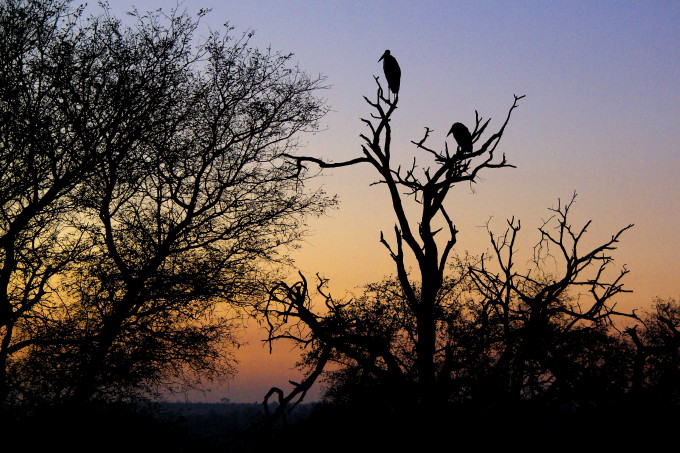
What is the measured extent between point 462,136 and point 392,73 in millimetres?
1922

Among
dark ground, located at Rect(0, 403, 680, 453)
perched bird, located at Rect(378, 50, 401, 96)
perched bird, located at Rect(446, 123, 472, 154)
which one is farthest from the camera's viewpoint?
perched bird, located at Rect(378, 50, 401, 96)

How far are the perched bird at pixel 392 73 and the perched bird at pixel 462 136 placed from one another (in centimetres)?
144

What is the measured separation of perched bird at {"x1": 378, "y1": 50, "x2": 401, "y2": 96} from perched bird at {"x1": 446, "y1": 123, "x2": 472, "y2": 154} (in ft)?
4.72

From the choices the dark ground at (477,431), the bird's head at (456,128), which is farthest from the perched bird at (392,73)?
the dark ground at (477,431)

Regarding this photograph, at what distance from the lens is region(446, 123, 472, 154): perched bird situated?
13.0m

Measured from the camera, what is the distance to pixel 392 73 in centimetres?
1351

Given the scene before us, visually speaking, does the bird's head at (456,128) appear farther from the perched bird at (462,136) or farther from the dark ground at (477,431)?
the dark ground at (477,431)

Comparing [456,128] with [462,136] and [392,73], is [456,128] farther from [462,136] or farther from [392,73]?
[392,73]

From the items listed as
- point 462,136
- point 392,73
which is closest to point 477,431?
point 462,136

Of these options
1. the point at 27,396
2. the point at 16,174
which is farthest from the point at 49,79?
the point at 27,396

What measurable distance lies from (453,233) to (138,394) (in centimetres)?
983

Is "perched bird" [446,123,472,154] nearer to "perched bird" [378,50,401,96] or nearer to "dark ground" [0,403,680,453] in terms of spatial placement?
"perched bird" [378,50,401,96]

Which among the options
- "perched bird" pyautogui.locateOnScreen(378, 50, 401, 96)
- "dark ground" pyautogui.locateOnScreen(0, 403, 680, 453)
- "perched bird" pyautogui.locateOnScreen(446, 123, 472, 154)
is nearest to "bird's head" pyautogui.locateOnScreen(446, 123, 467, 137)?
"perched bird" pyautogui.locateOnScreen(446, 123, 472, 154)

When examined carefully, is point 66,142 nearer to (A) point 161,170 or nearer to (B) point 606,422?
(A) point 161,170
